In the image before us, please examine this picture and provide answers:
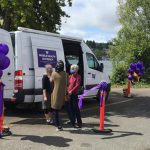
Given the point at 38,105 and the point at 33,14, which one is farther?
the point at 33,14

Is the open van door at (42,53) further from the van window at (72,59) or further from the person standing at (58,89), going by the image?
the person standing at (58,89)

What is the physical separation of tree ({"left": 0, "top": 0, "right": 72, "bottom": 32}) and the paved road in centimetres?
450

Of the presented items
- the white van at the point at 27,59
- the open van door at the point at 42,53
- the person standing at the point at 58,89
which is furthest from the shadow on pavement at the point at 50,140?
the open van door at the point at 42,53

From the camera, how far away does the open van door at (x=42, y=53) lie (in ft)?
41.5

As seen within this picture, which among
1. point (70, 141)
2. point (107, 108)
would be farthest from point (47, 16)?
point (70, 141)

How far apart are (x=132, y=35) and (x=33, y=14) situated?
47.1 ft

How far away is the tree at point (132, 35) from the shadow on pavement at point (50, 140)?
2204cm

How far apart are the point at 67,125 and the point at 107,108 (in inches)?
159

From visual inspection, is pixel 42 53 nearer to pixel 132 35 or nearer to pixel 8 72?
pixel 8 72

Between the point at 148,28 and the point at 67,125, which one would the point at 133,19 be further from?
the point at 67,125

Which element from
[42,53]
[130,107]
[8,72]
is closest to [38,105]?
[42,53]

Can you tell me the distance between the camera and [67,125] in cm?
1120

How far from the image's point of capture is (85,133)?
401 inches

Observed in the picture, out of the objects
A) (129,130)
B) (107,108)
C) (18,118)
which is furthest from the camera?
(107,108)
